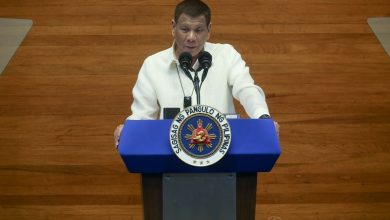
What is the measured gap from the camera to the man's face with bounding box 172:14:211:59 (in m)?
1.35

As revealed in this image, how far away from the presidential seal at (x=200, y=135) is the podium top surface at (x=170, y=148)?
0.03 meters

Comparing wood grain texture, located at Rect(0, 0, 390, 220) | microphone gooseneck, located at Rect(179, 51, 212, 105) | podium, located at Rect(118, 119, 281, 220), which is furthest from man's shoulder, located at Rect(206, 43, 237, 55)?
wood grain texture, located at Rect(0, 0, 390, 220)

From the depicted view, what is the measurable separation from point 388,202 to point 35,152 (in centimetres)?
159

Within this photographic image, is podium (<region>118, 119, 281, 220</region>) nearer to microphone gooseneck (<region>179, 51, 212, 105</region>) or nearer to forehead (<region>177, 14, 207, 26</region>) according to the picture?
microphone gooseneck (<region>179, 51, 212, 105</region>)

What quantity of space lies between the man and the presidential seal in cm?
32

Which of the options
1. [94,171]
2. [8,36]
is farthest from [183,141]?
[8,36]

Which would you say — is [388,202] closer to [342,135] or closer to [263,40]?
[342,135]

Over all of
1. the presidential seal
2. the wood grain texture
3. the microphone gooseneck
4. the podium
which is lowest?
the wood grain texture

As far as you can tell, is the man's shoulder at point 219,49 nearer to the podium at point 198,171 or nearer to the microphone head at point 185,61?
the microphone head at point 185,61

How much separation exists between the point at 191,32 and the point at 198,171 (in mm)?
416

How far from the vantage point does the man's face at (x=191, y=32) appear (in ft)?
4.44

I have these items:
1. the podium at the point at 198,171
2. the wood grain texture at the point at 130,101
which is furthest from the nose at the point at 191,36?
the wood grain texture at the point at 130,101

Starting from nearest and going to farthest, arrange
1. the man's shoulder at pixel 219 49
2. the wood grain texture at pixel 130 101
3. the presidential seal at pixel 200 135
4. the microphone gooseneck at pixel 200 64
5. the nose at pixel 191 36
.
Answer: the presidential seal at pixel 200 135 → the microphone gooseneck at pixel 200 64 → the nose at pixel 191 36 → the man's shoulder at pixel 219 49 → the wood grain texture at pixel 130 101

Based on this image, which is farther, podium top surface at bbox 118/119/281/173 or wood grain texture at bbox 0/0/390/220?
wood grain texture at bbox 0/0/390/220
